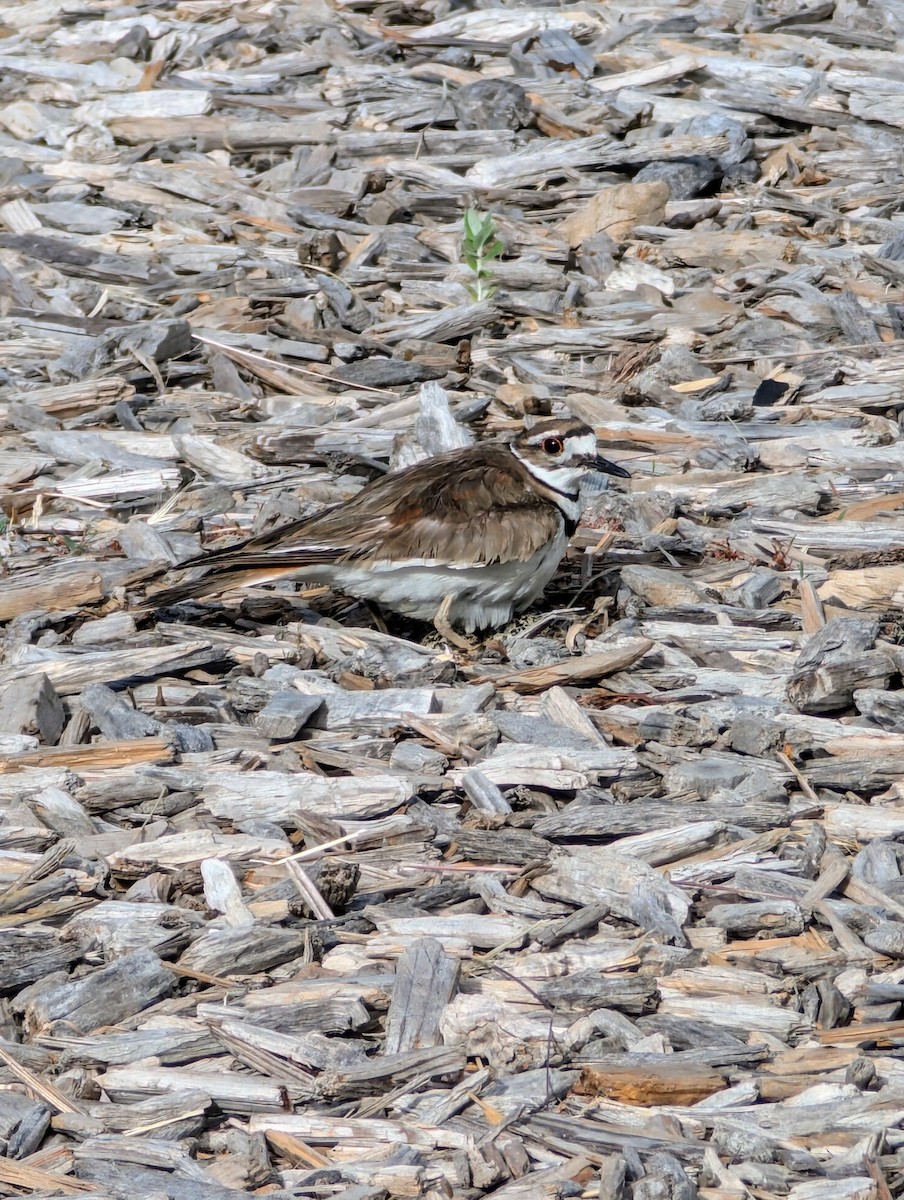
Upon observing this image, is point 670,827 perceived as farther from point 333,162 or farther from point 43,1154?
point 333,162

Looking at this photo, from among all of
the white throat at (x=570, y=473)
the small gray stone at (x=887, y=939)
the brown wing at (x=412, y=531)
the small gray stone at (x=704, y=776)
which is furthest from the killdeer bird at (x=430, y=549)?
the small gray stone at (x=887, y=939)

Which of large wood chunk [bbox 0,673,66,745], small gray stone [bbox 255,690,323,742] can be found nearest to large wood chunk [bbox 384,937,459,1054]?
small gray stone [bbox 255,690,323,742]

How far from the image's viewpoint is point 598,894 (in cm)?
418

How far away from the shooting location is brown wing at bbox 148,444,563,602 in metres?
5.79

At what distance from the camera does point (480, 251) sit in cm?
805

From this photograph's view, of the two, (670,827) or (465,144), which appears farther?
(465,144)

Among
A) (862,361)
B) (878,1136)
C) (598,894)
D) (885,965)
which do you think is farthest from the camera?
(862,361)

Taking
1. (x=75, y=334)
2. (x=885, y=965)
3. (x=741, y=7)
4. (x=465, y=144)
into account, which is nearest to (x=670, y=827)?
(x=885, y=965)

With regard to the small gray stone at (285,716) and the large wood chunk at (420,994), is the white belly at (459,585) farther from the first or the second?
the large wood chunk at (420,994)

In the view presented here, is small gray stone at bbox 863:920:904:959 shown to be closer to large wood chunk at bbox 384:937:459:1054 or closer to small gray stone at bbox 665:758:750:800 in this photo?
small gray stone at bbox 665:758:750:800

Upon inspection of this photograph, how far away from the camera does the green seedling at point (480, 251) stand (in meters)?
7.96

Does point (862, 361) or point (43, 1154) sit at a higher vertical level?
point (43, 1154)

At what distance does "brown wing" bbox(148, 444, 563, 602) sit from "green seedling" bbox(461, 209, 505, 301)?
230 cm

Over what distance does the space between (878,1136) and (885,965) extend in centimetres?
69
